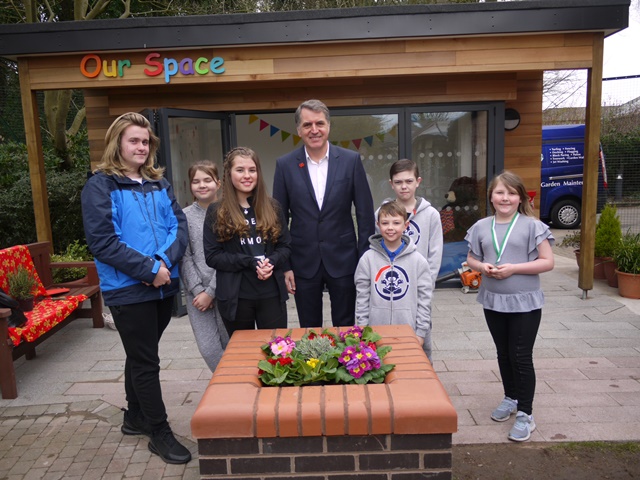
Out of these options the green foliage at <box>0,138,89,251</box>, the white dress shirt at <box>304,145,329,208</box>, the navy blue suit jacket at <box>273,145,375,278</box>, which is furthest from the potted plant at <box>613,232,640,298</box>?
the green foliage at <box>0,138,89,251</box>

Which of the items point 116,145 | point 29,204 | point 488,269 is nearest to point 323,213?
point 488,269

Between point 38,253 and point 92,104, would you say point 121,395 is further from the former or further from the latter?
point 92,104

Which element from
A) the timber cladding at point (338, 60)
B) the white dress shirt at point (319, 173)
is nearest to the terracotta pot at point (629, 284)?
the timber cladding at point (338, 60)

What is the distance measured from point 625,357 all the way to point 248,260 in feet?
10.9

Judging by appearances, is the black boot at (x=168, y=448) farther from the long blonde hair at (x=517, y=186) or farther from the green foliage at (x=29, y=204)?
the green foliage at (x=29, y=204)

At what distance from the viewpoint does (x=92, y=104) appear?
701 cm

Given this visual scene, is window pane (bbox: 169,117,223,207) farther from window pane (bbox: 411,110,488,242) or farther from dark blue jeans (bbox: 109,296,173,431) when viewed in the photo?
dark blue jeans (bbox: 109,296,173,431)

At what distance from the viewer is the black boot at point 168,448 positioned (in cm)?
295

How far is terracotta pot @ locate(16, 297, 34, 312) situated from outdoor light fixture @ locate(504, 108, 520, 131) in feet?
19.2

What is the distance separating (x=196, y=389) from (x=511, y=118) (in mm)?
5288

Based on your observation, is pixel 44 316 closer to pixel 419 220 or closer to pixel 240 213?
pixel 240 213

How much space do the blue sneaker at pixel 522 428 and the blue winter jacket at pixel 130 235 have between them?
212 centimetres

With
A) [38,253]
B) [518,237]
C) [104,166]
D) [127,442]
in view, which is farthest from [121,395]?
[518,237]

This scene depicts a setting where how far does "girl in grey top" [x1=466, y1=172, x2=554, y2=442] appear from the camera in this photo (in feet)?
9.88
